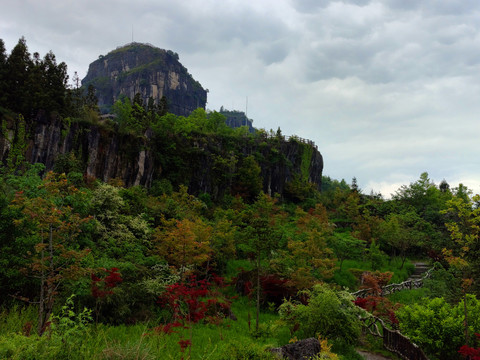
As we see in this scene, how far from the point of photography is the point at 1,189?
9930 mm

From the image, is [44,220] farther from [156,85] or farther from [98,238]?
[156,85]

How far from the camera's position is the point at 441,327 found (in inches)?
364

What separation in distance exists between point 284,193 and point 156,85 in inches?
3125

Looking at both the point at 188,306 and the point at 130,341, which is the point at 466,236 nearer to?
the point at 188,306

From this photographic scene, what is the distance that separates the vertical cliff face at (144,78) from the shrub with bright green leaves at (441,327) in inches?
4052

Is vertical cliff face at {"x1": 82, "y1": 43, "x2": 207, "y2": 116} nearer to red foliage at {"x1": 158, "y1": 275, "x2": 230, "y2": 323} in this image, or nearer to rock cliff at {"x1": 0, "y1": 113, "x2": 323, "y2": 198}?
rock cliff at {"x1": 0, "y1": 113, "x2": 323, "y2": 198}

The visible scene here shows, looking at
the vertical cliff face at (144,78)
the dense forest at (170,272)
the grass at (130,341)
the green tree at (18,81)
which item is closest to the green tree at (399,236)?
the dense forest at (170,272)

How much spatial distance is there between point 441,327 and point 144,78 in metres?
111

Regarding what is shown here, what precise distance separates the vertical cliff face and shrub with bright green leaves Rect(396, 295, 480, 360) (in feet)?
338

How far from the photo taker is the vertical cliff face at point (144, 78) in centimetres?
10394

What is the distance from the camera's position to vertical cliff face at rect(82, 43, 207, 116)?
104 meters

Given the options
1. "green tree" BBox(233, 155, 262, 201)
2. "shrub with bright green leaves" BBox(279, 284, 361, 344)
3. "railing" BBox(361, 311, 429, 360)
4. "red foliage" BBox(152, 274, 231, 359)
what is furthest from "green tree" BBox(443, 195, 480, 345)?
"green tree" BBox(233, 155, 262, 201)

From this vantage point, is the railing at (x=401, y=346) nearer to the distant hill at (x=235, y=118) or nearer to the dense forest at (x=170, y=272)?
the dense forest at (x=170, y=272)

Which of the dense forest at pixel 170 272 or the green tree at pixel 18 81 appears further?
the green tree at pixel 18 81
